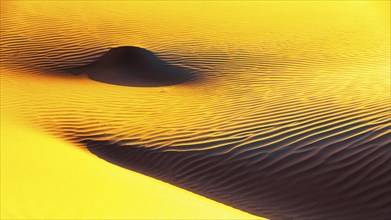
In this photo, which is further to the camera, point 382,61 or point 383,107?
point 382,61

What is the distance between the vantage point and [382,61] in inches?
463

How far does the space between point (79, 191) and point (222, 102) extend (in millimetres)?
4365

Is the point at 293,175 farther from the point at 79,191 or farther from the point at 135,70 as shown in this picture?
the point at 135,70

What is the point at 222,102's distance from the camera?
31.7 ft

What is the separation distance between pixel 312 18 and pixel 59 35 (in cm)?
622

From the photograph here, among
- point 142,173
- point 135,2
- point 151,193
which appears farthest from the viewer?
point 135,2

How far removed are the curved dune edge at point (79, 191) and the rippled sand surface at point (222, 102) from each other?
0.05 m

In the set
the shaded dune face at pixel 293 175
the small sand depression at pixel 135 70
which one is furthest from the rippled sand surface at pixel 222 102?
the small sand depression at pixel 135 70

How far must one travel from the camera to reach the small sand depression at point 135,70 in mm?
11719

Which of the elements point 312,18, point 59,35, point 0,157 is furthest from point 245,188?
point 312,18

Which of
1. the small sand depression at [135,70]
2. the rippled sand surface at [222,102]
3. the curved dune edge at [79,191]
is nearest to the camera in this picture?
the curved dune edge at [79,191]

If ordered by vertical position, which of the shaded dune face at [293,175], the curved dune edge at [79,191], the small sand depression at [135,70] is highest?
the small sand depression at [135,70]

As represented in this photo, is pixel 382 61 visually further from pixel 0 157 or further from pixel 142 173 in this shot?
pixel 0 157

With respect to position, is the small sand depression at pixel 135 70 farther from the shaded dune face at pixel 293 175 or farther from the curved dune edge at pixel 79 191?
the curved dune edge at pixel 79 191
